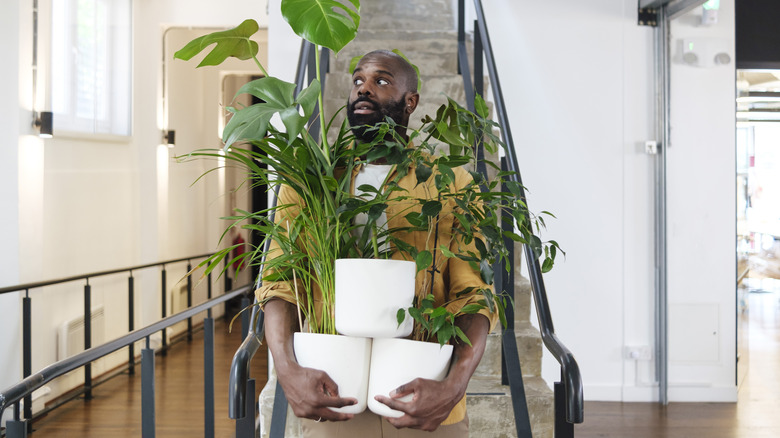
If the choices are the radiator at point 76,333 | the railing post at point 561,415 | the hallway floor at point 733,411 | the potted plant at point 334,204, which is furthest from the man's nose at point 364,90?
the radiator at point 76,333

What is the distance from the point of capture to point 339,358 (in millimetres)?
1182

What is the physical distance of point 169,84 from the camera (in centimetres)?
666

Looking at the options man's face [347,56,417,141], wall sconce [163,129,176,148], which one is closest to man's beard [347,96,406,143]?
man's face [347,56,417,141]

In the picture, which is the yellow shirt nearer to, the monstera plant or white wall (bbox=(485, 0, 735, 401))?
the monstera plant

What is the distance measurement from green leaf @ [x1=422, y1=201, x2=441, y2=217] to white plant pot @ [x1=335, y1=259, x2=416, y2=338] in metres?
0.09

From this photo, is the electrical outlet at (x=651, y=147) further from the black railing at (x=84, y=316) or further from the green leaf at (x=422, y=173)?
the green leaf at (x=422, y=173)

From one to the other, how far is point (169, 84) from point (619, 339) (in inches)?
182

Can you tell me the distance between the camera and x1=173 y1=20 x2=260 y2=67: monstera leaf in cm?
127

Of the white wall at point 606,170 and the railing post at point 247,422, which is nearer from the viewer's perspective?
the railing post at point 247,422

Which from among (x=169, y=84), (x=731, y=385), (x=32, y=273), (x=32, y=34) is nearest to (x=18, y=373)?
(x=32, y=273)

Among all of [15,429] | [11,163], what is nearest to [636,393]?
[15,429]

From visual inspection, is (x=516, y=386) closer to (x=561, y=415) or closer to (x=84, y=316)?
(x=561, y=415)

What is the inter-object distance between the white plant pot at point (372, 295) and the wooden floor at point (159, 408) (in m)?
3.05

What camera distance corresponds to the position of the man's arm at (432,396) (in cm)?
116
